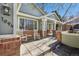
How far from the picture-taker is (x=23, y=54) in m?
3.16

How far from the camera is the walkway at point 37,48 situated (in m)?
3.17

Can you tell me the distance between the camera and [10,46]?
10.1 ft

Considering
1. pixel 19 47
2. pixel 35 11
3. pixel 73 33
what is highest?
pixel 35 11

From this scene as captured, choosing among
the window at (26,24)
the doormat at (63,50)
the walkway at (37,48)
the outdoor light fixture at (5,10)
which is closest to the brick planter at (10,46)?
the walkway at (37,48)

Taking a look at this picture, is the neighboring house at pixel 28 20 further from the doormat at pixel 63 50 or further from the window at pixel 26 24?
the doormat at pixel 63 50

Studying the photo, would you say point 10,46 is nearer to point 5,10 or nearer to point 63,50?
point 5,10

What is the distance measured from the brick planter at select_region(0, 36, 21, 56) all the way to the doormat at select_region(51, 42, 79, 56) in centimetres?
70

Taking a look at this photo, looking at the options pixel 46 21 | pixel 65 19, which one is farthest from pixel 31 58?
pixel 65 19

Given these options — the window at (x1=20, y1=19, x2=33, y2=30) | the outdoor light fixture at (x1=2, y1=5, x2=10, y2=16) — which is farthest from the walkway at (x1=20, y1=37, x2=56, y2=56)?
the outdoor light fixture at (x1=2, y1=5, x2=10, y2=16)

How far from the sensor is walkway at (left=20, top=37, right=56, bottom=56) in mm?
3166

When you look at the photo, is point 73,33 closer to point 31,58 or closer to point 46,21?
point 46,21

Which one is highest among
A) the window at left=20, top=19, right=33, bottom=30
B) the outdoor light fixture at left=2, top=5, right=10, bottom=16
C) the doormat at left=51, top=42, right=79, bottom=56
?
the outdoor light fixture at left=2, top=5, right=10, bottom=16

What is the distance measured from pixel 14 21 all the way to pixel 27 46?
56cm

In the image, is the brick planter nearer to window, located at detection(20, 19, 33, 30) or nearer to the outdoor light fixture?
window, located at detection(20, 19, 33, 30)
